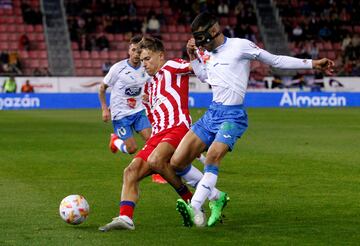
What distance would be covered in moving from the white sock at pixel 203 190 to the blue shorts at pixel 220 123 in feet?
1.28

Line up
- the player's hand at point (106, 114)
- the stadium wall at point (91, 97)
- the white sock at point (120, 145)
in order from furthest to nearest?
the stadium wall at point (91, 97), the white sock at point (120, 145), the player's hand at point (106, 114)

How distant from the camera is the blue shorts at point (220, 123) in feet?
31.0

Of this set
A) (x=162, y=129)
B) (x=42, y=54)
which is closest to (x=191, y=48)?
(x=162, y=129)

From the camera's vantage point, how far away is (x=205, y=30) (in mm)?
9500

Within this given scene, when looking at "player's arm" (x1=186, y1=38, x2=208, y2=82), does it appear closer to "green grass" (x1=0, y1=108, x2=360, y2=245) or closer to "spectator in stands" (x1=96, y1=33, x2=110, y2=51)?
"green grass" (x1=0, y1=108, x2=360, y2=245)

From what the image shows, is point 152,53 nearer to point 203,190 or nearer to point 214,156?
point 214,156

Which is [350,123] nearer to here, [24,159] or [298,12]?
[24,159]

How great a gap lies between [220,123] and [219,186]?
3.82 m

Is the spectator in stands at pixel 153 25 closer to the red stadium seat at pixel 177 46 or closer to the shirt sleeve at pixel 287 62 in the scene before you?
the red stadium seat at pixel 177 46

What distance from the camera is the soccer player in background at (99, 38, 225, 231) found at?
30.8 feet

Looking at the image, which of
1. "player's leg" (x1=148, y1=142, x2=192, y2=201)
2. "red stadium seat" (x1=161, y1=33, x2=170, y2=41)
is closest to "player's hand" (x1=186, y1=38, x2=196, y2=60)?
A: "player's leg" (x1=148, y1=142, x2=192, y2=201)

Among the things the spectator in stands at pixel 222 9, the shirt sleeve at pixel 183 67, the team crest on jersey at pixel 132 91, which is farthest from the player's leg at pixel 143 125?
the spectator in stands at pixel 222 9

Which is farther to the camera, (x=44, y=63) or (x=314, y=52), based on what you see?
(x=314, y=52)

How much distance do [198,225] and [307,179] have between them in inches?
196
